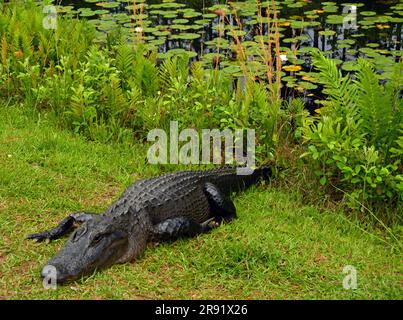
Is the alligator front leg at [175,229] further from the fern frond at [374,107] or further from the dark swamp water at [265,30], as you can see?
the dark swamp water at [265,30]

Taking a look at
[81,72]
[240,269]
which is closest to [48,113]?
[81,72]

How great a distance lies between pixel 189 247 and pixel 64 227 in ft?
2.93

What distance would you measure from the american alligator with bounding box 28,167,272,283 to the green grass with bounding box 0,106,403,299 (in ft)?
0.27

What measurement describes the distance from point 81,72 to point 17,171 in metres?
1.46

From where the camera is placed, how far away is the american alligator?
3900 millimetres

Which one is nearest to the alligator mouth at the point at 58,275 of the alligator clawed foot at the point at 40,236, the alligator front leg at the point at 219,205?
the alligator clawed foot at the point at 40,236

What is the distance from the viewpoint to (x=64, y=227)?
4.36 metres

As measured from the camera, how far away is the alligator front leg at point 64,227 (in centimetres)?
430

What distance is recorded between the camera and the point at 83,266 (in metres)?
3.82

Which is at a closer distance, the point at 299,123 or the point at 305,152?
the point at 305,152

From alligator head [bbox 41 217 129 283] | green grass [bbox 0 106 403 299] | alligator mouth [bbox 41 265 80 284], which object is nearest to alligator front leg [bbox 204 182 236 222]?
green grass [bbox 0 106 403 299]

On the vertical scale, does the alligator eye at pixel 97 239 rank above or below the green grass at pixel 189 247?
above

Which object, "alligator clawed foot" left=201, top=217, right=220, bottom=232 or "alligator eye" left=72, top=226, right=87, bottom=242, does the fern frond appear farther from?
"alligator eye" left=72, top=226, right=87, bottom=242
